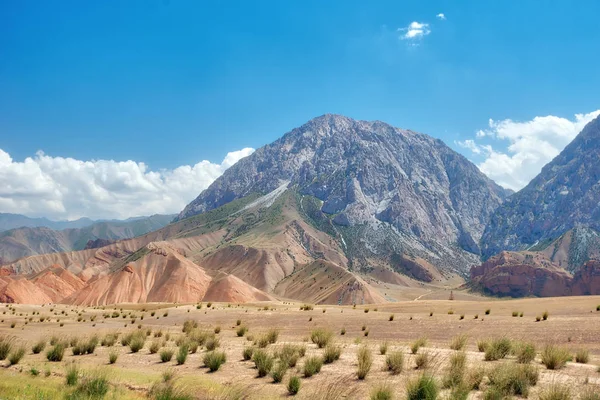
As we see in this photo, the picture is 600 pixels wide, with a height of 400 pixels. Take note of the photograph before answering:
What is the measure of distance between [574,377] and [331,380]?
7233 millimetres

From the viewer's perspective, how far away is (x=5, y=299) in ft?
362

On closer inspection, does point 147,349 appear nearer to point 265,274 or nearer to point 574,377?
point 574,377

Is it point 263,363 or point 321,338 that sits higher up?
point 263,363

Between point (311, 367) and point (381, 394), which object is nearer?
point (381, 394)

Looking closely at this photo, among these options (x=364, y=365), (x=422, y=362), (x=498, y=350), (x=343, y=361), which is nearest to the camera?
(x=364, y=365)

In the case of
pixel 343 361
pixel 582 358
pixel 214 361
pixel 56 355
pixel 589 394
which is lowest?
pixel 56 355

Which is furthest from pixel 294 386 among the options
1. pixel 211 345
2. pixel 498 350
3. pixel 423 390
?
pixel 211 345

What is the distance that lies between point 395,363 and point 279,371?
151 inches

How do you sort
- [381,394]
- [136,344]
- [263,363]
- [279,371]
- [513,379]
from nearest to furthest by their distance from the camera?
[381,394] < [513,379] < [279,371] < [263,363] < [136,344]

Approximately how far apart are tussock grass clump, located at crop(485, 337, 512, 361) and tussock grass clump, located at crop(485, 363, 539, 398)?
313 cm

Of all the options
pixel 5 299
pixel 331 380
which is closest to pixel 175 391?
pixel 331 380

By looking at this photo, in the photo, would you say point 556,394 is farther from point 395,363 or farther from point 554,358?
point 395,363

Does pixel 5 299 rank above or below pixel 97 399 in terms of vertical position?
below

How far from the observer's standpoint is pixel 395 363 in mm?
14805
